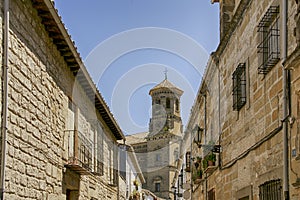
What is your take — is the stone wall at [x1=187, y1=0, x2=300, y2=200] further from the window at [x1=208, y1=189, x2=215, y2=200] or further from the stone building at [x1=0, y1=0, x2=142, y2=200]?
the stone building at [x1=0, y1=0, x2=142, y2=200]

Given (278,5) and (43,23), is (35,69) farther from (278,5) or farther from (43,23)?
(278,5)

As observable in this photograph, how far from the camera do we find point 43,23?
941 centimetres

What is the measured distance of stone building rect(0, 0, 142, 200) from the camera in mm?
7325

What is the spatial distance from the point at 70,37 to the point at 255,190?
478cm

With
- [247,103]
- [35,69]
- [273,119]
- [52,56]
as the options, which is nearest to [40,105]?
[35,69]

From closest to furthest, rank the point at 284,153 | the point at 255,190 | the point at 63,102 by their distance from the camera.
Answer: the point at 284,153 → the point at 255,190 → the point at 63,102

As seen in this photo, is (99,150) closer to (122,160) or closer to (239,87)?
(122,160)

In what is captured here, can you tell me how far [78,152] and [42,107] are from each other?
347 cm

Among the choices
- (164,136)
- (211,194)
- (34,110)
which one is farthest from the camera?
(164,136)

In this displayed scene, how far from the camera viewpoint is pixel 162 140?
66.0m

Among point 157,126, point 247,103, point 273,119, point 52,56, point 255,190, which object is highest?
point 157,126

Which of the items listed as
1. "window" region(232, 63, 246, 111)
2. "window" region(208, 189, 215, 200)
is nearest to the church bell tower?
"window" region(208, 189, 215, 200)

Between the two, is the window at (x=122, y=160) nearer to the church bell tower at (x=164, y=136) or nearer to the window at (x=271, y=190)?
the window at (x=271, y=190)

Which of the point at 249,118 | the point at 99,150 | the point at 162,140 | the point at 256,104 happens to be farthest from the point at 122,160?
the point at 162,140
